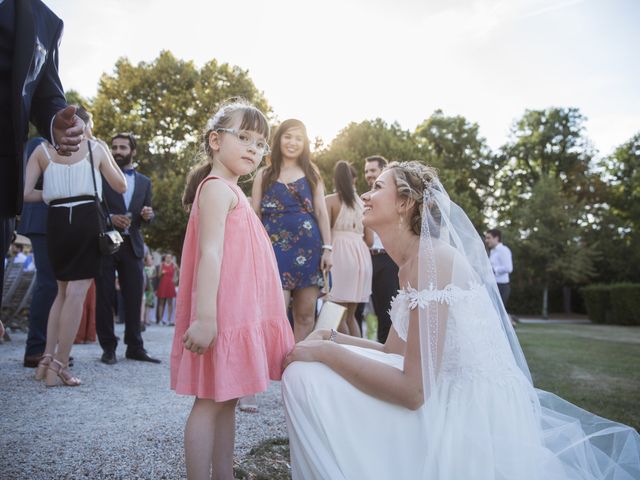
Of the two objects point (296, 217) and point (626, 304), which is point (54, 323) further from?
point (626, 304)

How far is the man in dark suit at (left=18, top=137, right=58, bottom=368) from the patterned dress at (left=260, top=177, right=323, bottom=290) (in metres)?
2.32

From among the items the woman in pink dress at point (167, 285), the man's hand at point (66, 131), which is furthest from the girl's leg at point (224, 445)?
the woman in pink dress at point (167, 285)

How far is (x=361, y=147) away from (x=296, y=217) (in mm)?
23207

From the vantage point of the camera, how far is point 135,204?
5969 mm

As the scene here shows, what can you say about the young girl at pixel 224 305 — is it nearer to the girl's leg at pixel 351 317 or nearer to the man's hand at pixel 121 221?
the man's hand at pixel 121 221

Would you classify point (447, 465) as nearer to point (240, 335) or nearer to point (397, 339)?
point (397, 339)

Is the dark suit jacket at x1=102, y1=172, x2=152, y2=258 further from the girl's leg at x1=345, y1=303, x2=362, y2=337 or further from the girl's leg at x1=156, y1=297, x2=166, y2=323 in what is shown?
the girl's leg at x1=156, y1=297, x2=166, y2=323

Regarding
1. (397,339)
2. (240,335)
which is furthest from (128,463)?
(397,339)

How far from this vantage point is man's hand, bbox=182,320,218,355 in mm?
1943

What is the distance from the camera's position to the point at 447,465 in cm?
188

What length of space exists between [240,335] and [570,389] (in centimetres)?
422

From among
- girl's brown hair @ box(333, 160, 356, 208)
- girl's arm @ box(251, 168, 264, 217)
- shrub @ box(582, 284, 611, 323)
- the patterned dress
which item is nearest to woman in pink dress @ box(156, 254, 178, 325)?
girl's brown hair @ box(333, 160, 356, 208)

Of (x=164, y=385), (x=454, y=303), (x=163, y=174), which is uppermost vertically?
(x=163, y=174)

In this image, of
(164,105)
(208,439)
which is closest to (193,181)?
(208,439)
